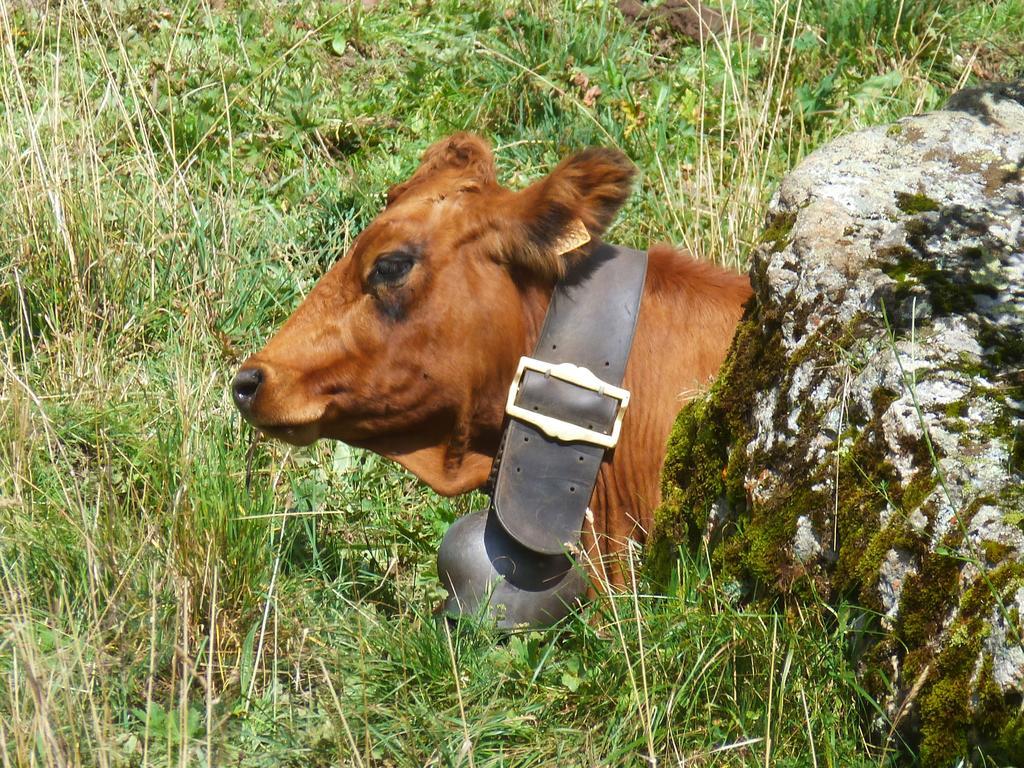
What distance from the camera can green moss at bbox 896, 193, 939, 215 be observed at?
3.38 m

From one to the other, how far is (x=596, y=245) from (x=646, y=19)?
3914mm

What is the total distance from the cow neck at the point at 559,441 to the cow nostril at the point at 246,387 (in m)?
0.78

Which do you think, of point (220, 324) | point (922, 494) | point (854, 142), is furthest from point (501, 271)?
point (220, 324)

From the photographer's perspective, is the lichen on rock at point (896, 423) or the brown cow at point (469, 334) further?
the brown cow at point (469, 334)

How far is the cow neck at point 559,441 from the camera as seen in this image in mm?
3762

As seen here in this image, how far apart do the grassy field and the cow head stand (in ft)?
1.29

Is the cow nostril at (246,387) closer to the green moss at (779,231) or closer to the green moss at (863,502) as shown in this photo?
the green moss at (863,502)

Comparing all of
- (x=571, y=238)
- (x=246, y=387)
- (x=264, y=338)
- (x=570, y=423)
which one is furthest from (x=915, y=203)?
(x=264, y=338)

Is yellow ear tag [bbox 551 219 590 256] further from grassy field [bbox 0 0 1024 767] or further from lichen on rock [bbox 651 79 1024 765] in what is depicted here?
grassy field [bbox 0 0 1024 767]

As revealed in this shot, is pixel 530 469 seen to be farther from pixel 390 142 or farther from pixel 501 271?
pixel 390 142

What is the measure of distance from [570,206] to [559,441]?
70cm

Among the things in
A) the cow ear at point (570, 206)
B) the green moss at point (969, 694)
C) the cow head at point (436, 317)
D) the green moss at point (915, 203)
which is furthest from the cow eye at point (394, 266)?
the green moss at point (969, 694)

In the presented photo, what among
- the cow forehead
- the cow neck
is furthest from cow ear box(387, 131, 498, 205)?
the cow neck

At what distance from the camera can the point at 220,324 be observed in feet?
18.2
